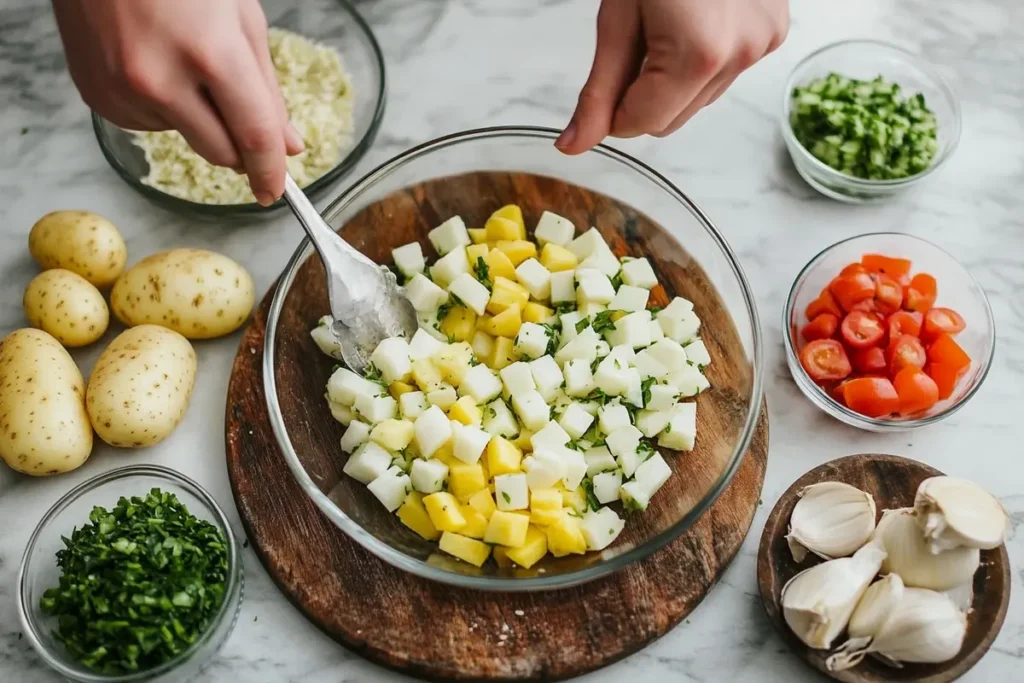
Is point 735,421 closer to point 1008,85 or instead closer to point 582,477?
point 582,477

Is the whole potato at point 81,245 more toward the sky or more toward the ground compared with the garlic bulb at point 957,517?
more toward the sky

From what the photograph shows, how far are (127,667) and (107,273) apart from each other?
0.80 m

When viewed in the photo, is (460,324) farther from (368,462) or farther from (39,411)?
(39,411)

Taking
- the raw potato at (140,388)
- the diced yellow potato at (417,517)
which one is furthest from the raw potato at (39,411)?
the diced yellow potato at (417,517)

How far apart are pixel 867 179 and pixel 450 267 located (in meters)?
0.93

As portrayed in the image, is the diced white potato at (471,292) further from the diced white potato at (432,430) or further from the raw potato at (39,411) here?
the raw potato at (39,411)

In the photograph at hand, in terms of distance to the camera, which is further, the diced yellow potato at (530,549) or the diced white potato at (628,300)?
the diced white potato at (628,300)

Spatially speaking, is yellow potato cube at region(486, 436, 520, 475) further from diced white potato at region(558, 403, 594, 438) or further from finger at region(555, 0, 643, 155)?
finger at region(555, 0, 643, 155)

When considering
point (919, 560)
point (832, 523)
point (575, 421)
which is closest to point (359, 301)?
point (575, 421)

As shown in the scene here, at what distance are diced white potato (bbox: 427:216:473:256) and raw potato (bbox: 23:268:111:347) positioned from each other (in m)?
0.68

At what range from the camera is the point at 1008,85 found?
2373mm

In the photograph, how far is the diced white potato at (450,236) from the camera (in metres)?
2.00

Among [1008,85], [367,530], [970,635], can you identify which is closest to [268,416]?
[367,530]

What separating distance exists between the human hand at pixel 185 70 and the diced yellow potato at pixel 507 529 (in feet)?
2.28
